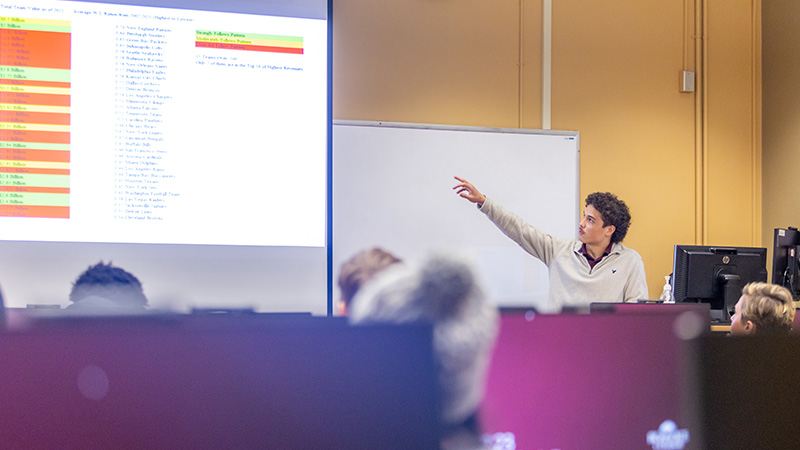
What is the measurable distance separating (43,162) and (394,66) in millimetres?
2305

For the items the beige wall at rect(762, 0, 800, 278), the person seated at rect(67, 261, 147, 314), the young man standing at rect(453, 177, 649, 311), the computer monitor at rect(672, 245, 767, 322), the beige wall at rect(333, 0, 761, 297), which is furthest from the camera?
the beige wall at rect(762, 0, 800, 278)

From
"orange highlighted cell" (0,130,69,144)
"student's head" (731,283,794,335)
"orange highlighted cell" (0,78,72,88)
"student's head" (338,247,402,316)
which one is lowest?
"student's head" (731,283,794,335)

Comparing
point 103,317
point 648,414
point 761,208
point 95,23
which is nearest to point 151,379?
point 103,317

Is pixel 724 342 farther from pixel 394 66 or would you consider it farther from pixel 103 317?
pixel 394 66

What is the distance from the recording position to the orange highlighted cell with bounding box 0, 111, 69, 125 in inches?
109

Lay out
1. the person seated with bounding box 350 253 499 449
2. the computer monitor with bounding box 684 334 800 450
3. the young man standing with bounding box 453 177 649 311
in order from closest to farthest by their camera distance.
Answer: the person seated with bounding box 350 253 499 449
the computer monitor with bounding box 684 334 800 450
the young man standing with bounding box 453 177 649 311

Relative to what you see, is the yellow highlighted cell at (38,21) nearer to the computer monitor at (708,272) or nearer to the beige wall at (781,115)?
the computer monitor at (708,272)

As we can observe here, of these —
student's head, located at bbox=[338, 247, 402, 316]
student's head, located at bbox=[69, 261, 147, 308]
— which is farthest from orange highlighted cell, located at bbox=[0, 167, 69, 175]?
student's head, located at bbox=[338, 247, 402, 316]

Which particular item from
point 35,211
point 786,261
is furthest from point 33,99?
point 786,261

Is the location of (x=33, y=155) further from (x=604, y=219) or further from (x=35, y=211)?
(x=604, y=219)

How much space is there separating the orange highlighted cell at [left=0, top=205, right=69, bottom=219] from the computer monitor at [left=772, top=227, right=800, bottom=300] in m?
3.75

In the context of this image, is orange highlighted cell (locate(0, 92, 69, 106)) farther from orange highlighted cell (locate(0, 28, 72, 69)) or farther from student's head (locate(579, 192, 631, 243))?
student's head (locate(579, 192, 631, 243))

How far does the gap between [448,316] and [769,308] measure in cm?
191

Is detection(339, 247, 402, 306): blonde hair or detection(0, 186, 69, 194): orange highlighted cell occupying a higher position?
detection(0, 186, 69, 194): orange highlighted cell
